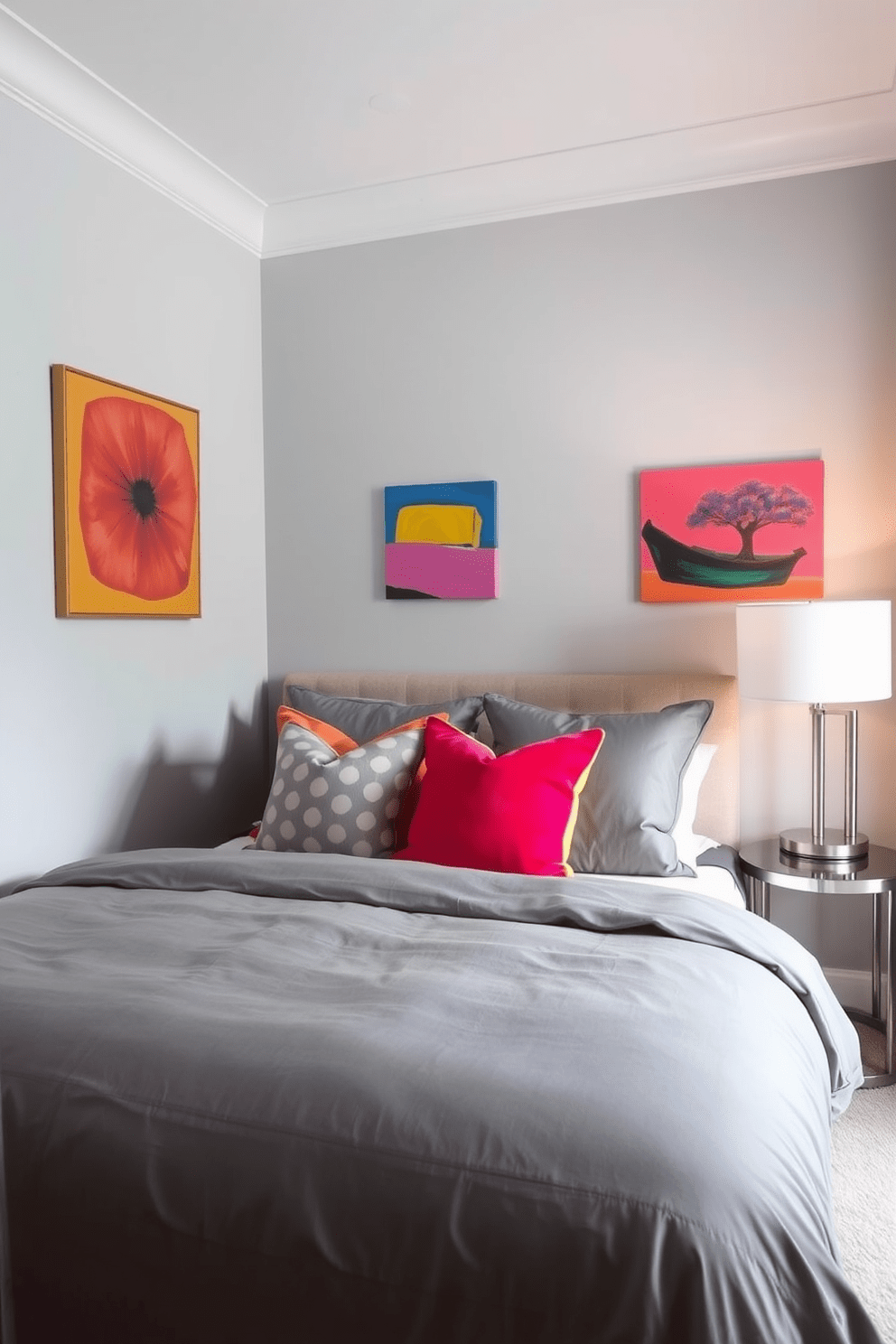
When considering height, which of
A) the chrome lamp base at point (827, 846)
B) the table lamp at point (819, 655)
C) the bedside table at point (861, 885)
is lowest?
the bedside table at point (861, 885)

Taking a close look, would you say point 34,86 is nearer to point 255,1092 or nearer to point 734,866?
point 255,1092

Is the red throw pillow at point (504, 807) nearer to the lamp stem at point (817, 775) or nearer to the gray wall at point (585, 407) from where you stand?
the lamp stem at point (817, 775)

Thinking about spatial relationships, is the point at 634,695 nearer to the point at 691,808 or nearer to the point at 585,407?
the point at 691,808

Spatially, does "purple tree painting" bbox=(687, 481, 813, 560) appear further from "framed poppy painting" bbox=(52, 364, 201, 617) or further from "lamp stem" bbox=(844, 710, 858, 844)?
"framed poppy painting" bbox=(52, 364, 201, 617)

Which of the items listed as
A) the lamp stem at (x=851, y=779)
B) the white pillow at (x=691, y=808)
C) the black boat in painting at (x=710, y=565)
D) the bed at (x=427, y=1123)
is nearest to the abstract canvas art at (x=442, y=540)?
the black boat in painting at (x=710, y=565)

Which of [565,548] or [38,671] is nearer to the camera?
[38,671]

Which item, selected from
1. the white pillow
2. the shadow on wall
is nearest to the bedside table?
the white pillow

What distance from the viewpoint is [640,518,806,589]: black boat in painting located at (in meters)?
3.17

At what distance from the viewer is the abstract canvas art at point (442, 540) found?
11.5 feet

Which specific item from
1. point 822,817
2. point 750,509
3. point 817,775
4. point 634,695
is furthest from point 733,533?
point 822,817

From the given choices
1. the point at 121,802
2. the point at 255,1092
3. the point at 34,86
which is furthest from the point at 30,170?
the point at 255,1092

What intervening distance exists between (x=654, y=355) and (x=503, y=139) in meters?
0.84

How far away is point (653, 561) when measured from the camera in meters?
3.30

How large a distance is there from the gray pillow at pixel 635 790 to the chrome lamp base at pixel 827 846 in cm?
38
